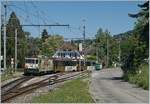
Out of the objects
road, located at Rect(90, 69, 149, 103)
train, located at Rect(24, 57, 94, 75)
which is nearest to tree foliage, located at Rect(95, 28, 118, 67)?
train, located at Rect(24, 57, 94, 75)

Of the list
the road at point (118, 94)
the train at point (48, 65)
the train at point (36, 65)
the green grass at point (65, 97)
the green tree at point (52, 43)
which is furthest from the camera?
the green tree at point (52, 43)

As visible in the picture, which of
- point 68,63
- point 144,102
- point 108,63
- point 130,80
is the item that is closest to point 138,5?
point 144,102

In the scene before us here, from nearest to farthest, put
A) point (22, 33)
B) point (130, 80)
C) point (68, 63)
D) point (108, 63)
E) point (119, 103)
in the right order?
point (119, 103)
point (130, 80)
point (68, 63)
point (22, 33)
point (108, 63)

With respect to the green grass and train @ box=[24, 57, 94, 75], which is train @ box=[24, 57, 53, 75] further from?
the green grass

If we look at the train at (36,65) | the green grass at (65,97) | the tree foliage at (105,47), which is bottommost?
the green grass at (65,97)

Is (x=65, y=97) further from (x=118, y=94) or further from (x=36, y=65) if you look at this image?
(x=36, y=65)

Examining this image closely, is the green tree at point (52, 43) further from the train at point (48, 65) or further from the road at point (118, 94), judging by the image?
the road at point (118, 94)

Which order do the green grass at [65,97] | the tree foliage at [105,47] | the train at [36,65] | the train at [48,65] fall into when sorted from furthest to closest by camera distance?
the tree foliage at [105,47]
the train at [48,65]
the train at [36,65]
the green grass at [65,97]

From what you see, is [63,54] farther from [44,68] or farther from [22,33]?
[22,33]

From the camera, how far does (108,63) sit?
163 m

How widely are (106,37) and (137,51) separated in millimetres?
116031

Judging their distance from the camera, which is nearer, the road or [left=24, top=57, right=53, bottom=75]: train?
the road

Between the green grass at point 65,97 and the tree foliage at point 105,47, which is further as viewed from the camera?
the tree foliage at point 105,47

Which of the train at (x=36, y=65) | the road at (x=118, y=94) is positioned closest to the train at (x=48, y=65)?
the train at (x=36, y=65)
